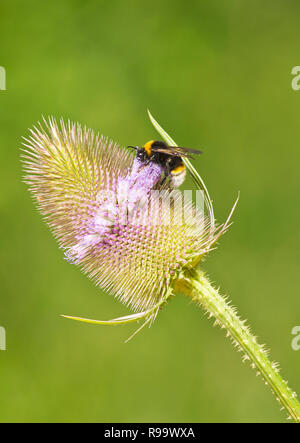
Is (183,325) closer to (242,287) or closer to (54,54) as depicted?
(242,287)

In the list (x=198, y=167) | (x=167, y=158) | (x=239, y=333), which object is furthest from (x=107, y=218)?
(x=198, y=167)

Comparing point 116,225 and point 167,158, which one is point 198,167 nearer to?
point 167,158

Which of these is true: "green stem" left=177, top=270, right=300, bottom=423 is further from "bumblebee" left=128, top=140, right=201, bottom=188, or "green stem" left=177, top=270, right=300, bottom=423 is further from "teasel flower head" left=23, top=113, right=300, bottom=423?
"bumblebee" left=128, top=140, right=201, bottom=188

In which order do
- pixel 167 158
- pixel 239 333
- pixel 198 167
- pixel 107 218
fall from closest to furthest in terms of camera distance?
pixel 239 333
pixel 107 218
pixel 167 158
pixel 198 167

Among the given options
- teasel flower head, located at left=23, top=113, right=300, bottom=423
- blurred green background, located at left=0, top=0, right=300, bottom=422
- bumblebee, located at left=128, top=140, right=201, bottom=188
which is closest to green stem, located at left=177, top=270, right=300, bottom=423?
teasel flower head, located at left=23, top=113, right=300, bottom=423

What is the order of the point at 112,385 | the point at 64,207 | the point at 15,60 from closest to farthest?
the point at 64,207, the point at 112,385, the point at 15,60

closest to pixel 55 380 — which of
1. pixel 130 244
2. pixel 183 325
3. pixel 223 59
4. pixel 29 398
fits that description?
pixel 29 398
